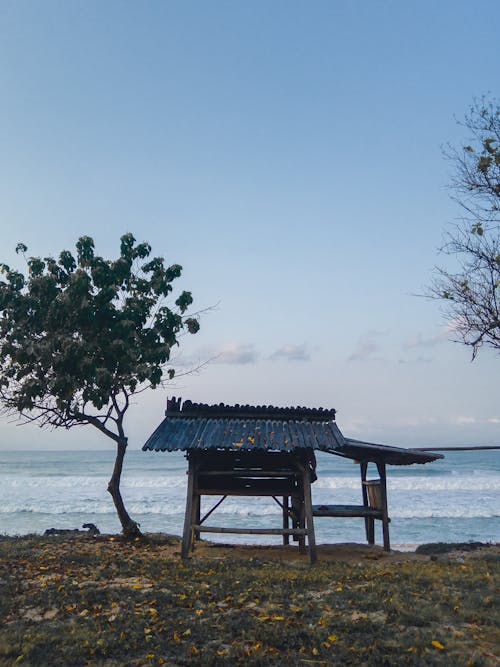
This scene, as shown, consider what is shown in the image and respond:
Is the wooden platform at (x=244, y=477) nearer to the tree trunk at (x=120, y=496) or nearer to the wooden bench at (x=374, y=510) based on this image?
the wooden bench at (x=374, y=510)


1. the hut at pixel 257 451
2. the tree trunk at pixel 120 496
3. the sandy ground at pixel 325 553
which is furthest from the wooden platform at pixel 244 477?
the tree trunk at pixel 120 496

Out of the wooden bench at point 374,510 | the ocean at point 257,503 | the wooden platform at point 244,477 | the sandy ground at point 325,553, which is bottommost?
the ocean at point 257,503

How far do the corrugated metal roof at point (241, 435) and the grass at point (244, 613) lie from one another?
8.85 feet

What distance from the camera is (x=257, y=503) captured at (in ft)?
124

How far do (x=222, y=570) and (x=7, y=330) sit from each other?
9300 mm

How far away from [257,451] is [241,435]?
3.73 feet

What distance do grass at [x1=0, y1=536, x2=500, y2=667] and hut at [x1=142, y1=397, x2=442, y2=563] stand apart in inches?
70.1

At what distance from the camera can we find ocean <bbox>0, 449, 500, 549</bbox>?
27578 mm

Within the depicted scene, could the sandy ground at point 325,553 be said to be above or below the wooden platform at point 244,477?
below

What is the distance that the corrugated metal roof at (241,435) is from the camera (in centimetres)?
1315

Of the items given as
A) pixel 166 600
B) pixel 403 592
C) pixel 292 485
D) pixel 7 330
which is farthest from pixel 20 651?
pixel 7 330

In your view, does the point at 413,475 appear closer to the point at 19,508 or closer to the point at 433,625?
the point at 19,508

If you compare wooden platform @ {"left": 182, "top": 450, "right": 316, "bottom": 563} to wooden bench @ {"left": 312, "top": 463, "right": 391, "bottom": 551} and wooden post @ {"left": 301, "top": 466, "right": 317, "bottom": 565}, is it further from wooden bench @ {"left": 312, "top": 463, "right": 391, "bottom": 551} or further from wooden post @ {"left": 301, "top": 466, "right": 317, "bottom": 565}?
wooden bench @ {"left": 312, "top": 463, "right": 391, "bottom": 551}

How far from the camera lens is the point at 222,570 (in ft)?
38.9
